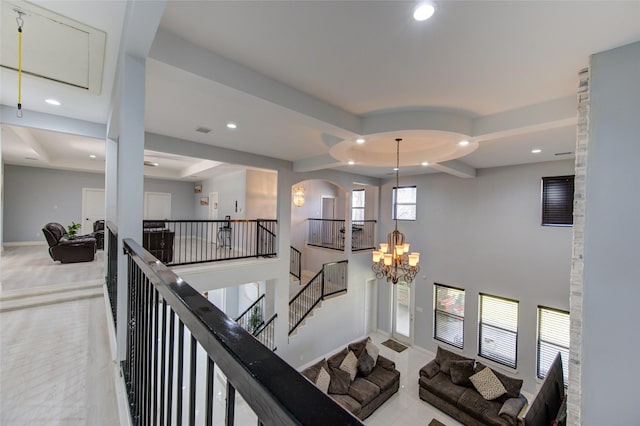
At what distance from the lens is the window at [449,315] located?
727 cm

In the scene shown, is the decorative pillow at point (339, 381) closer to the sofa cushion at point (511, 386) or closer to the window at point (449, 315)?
the sofa cushion at point (511, 386)

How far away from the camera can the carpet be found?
7891 mm

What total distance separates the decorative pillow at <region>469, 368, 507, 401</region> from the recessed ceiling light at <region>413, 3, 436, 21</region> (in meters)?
6.38

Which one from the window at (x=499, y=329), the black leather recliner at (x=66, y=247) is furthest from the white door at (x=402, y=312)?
the black leather recliner at (x=66, y=247)

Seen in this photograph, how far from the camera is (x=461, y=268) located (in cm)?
721

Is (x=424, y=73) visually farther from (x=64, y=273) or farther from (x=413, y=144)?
(x=64, y=273)

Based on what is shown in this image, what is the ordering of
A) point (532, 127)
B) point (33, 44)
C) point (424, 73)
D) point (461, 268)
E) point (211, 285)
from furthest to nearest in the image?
point (461, 268) → point (211, 285) → point (532, 127) → point (424, 73) → point (33, 44)

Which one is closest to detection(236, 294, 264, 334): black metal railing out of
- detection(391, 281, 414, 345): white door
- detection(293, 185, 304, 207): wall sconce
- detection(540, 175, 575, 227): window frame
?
detection(293, 185, 304, 207): wall sconce

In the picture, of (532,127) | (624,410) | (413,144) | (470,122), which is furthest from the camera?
(413,144)

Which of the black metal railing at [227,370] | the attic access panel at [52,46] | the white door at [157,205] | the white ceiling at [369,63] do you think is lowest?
the black metal railing at [227,370]

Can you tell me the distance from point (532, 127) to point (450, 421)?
5485mm

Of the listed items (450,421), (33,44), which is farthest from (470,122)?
(450,421)

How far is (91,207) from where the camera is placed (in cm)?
934

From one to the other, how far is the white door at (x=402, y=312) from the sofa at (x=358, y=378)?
7.34ft
